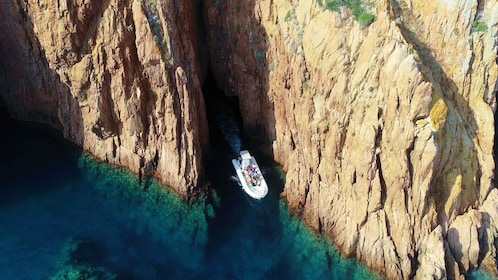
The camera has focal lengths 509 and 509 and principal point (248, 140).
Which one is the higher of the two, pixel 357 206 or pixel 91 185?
pixel 357 206

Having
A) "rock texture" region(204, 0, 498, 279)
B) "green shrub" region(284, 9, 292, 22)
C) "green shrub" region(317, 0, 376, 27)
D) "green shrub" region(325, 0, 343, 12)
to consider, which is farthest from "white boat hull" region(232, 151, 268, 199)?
"green shrub" region(317, 0, 376, 27)

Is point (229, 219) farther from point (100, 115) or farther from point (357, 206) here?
point (100, 115)

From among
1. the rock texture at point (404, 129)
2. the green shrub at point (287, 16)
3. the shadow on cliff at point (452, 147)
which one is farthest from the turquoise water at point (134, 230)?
the green shrub at point (287, 16)

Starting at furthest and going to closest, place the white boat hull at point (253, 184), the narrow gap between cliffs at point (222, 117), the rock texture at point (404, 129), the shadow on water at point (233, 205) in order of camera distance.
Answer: the narrow gap between cliffs at point (222, 117) < the white boat hull at point (253, 184) < the shadow on water at point (233, 205) < the rock texture at point (404, 129)

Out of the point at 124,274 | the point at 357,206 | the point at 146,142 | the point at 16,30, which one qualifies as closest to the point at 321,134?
the point at 357,206

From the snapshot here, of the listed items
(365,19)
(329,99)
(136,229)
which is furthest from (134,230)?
(365,19)

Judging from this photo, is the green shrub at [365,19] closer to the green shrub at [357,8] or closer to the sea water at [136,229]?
the green shrub at [357,8]

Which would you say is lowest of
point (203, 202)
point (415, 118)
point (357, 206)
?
point (203, 202)
